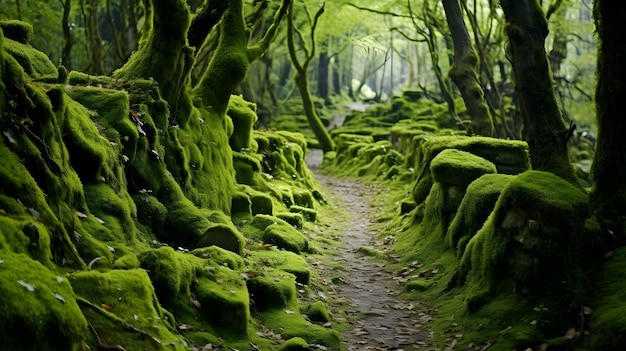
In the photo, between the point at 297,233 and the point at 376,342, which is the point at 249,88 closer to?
the point at 297,233

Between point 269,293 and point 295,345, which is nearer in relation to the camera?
point 295,345

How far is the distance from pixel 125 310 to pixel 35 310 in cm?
126

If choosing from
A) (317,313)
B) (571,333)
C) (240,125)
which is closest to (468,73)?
(240,125)

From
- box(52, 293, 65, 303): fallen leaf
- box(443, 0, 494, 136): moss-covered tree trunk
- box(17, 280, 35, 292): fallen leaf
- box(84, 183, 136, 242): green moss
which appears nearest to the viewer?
box(17, 280, 35, 292): fallen leaf

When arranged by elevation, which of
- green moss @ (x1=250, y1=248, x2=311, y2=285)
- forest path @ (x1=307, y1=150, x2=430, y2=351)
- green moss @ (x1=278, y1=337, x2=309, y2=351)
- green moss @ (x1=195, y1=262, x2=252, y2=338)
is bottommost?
forest path @ (x1=307, y1=150, x2=430, y2=351)

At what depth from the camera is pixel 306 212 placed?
14.0 metres

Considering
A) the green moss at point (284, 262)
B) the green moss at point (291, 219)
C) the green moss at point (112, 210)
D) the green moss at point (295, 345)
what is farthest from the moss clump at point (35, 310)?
the green moss at point (291, 219)

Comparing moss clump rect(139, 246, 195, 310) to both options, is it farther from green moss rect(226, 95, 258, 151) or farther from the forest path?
green moss rect(226, 95, 258, 151)

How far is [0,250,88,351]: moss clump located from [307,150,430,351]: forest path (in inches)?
150

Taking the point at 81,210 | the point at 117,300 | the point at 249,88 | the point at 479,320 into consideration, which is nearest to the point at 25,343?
the point at 117,300

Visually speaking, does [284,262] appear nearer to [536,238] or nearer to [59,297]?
[536,238]

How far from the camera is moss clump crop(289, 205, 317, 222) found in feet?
45.1

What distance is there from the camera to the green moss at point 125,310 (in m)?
4.58

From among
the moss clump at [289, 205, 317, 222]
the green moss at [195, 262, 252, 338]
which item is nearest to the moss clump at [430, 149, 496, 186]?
the moss clump at [289, 205, 317, 222]
